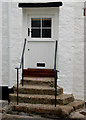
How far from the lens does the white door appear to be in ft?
26.3

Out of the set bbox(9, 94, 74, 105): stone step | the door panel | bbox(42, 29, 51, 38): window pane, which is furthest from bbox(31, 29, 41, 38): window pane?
bbox(9, 94, 74, 105): stone step

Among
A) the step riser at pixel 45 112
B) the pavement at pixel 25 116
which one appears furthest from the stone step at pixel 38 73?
the pavement at pixel 25 116

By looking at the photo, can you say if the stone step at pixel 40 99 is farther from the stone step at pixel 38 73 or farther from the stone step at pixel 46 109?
the stone step at pixel 38 73

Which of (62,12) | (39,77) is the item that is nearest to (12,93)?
(39,77)

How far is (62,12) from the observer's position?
753 centimetres

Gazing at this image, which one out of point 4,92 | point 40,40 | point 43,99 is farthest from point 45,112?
point 40,40

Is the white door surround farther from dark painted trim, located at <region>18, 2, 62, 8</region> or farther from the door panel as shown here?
dark painted trim, located at <region>18, 2, 62, 8</region>

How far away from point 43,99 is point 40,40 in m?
2.25

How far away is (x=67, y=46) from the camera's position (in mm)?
7582

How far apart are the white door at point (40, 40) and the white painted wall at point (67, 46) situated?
1.54 feet

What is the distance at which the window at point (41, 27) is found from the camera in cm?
809

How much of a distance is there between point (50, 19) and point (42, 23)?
1.07 feet

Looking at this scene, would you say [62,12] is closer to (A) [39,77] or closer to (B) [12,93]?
(A) [39,77]

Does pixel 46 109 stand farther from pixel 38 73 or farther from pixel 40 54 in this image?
pixel 40 54
